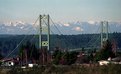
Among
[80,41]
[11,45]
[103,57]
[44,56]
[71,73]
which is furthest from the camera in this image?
[80,41]

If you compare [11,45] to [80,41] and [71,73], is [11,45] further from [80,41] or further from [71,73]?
[71,73]

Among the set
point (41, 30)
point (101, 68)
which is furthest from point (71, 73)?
point (41, 30)

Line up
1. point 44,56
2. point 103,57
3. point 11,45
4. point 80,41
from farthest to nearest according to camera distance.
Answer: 1. point 80,41
2. point 11,45
3. point 44,56
4. point 103,57

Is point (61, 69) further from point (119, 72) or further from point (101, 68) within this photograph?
point (119, 72)

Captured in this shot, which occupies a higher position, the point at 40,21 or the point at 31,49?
the point at 40,21

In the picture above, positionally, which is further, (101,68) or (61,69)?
(61,69)

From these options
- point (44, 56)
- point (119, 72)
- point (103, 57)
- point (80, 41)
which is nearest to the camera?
point (119, 72)

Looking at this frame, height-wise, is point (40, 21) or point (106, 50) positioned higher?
point (40, 21)

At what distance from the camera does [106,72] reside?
1755 cm

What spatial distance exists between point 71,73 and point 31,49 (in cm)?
3877

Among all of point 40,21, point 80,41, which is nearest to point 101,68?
point 40,21

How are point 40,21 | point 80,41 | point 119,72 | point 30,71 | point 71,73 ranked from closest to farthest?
point 119,72
point 71,73
point 30,71
point 40,21
point 80,41

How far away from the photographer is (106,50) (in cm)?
4956

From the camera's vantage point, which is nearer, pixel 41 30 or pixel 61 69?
pixel 61 69
